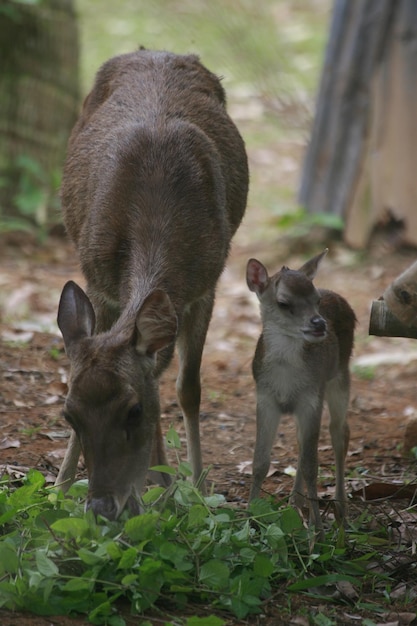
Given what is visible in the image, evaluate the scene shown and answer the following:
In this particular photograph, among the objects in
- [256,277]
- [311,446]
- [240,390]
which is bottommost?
[311,446]

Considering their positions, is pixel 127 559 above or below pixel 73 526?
below

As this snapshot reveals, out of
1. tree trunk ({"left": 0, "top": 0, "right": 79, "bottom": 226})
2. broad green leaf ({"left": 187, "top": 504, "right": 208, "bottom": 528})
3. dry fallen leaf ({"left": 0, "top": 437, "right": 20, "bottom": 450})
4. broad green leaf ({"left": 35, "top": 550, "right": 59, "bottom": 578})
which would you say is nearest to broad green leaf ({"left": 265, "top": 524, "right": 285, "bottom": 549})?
broad green leaf ({"left": 187, "top": 504, "right": 208, "bottom": 528})

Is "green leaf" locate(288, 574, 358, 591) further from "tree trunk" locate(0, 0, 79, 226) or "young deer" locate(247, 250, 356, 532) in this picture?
"tree trunk" locate(0, 0, 79, 226)

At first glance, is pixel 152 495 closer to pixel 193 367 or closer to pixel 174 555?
pixel 174 555

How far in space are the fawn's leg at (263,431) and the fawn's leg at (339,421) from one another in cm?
48

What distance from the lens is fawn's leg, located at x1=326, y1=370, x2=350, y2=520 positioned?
6.45 m

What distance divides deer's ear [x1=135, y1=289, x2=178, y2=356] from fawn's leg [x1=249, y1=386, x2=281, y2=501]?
80 centimetres

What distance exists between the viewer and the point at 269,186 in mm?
15141

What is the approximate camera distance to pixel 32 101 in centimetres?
1269

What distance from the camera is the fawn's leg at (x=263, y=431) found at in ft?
20.0

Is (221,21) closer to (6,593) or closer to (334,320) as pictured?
(334,320)

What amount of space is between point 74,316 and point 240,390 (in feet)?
11.9

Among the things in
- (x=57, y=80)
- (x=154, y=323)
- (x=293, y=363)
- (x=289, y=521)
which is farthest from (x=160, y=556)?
(x=57, y=80)

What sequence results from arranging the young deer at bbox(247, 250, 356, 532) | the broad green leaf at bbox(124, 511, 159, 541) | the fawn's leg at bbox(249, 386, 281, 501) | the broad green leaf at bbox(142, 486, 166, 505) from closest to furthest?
the broad green leaf at bbox(124, 511, 159, 541), the broad green leaf at bbox(142, 486, 166, 505), the young deer at bbox(247, 250, 356, 532), the fawn's leg at bbox(249, 386, 281, 501)
